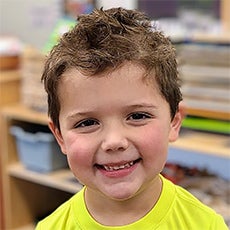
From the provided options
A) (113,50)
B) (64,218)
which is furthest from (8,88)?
(113,50)

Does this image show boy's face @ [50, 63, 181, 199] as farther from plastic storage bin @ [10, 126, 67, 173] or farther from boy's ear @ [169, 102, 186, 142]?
plastic storage bin @ [10, 126, 67, 173]

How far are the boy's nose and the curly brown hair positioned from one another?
3.1 inches

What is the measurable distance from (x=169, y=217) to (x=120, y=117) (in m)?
0.16

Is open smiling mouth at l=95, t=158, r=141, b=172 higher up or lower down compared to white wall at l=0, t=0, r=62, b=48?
higher up

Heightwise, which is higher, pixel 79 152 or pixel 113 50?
pixel 113 50

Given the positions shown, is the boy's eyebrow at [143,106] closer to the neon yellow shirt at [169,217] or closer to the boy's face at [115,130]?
the boy's face at [115,130]

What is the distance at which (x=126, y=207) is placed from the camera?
0.80m

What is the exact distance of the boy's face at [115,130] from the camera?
0.72 m

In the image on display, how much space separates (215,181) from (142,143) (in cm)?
111

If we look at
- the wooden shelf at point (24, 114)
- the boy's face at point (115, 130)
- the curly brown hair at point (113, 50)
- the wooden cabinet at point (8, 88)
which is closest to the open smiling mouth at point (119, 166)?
the boy's face at point (115, 130)

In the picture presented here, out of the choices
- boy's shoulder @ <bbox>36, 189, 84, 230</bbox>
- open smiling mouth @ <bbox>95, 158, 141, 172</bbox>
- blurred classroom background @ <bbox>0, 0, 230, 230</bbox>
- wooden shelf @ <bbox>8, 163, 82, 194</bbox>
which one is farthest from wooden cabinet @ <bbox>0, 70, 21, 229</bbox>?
open smiling mouth @ <bbox>95, 158, 141, 172</bbox>

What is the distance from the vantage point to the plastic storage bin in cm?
210

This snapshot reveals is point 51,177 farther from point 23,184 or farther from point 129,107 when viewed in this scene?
point 129,107

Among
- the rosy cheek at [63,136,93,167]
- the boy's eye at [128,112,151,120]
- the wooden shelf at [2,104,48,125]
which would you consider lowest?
the wooden shelf at [2,104,48,125]
